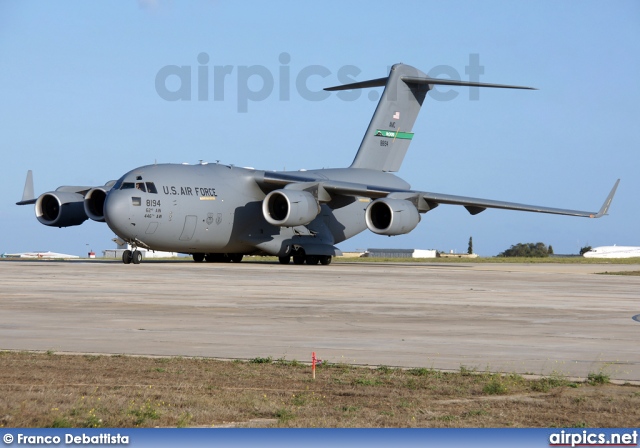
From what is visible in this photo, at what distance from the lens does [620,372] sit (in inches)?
418

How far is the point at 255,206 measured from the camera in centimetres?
4262

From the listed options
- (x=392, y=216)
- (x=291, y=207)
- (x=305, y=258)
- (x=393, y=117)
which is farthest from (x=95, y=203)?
(x=393, y=117)

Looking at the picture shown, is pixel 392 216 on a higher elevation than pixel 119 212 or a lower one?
higher

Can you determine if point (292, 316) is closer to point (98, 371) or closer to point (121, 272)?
point (98, 371)

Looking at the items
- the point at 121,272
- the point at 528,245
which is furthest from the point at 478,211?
the point at 528,245

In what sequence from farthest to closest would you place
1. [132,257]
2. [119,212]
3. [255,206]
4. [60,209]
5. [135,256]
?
[60,209]
[255,206]
[132,257]
[135,256]
[119,212]

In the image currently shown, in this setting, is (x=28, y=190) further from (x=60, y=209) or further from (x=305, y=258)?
(x=305, y=258)

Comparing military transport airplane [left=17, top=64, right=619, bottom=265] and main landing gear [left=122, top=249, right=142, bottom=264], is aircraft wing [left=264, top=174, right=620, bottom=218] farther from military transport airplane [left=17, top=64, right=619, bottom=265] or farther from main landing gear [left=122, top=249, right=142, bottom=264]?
main landing gear [left=122, top=249, right=142, bottom=264]

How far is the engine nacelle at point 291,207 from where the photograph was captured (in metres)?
39.5

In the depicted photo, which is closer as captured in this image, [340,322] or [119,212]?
[340,322]

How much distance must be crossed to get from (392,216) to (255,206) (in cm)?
660

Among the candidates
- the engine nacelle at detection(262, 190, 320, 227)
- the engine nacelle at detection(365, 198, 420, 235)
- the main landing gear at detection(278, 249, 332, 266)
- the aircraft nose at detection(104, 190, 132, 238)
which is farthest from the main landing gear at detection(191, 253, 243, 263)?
the engine nacelle at detection(365, 198, 420, 235)

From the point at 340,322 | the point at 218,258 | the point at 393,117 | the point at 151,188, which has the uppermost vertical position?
the point at 393,117

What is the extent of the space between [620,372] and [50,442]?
247 inches
